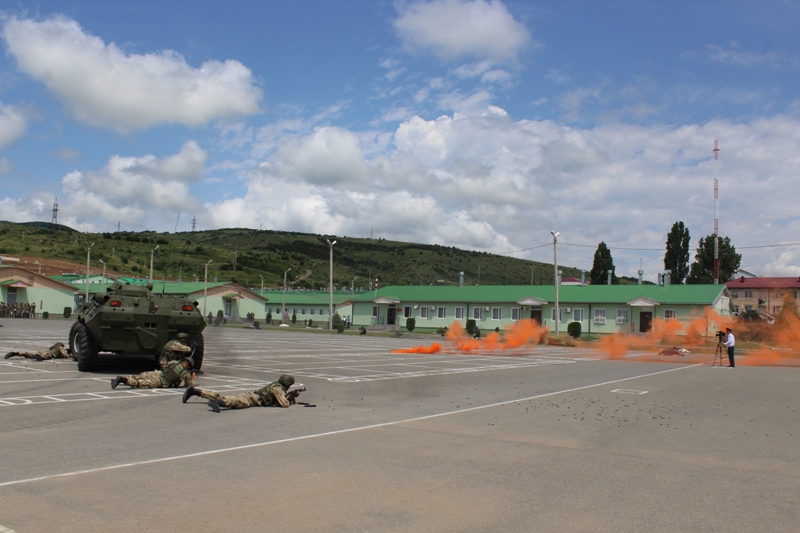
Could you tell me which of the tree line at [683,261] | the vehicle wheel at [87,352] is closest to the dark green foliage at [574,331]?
A: the tree line at [683,261]

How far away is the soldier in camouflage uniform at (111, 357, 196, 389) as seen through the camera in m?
14.2

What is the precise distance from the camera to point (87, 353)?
17359mm

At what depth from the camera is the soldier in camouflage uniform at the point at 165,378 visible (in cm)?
1423

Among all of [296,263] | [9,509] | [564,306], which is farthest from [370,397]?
[296,263]

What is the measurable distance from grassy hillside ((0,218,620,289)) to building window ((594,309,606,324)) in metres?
42.7

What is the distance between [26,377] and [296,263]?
12420cm

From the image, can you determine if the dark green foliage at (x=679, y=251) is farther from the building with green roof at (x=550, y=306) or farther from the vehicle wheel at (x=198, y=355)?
the vehicle wheel at (x=198, y=355)

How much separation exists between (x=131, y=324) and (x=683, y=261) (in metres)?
74.5

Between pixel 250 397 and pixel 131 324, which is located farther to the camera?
pixel 131 324

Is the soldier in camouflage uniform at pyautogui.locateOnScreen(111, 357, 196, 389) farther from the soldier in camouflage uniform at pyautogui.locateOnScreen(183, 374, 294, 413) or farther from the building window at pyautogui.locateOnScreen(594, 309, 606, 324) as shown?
the building window at pyautogui.locateOnScreen(594, 309, 606, 324)

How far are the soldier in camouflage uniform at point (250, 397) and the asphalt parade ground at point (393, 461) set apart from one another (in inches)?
11.1

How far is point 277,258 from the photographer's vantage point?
5600 inches

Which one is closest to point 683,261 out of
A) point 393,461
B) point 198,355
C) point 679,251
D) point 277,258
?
point 679,251

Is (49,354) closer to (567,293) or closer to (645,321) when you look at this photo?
(645,321)
